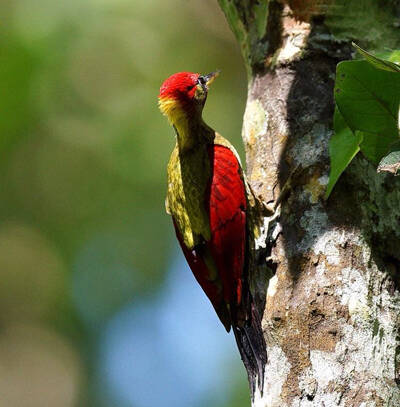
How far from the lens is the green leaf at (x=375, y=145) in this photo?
2.43m

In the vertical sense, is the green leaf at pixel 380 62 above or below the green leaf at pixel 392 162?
above

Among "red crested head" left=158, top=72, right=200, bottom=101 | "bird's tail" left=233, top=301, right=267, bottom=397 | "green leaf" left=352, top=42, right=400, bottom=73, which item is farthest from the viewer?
"red crested head" left=158, top=72, right=200, bottom=101

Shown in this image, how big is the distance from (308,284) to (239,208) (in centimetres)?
99

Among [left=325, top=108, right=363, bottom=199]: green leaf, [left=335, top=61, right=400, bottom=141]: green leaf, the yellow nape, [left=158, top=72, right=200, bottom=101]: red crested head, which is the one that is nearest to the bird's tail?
[left=325, top=108, right=363, bottom=199]: green leaf

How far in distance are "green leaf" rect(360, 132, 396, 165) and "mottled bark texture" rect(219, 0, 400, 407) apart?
46cm

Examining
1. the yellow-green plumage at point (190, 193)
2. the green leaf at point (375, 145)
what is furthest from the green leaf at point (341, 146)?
the yellow-green plumage at point (190, 193)

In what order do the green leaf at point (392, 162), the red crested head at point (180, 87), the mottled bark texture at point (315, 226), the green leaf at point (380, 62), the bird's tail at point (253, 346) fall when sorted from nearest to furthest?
the green leaf at point (392, 162)
the green leaf at point (380, 62)
the mottled bark texture at point (315, 226)
the bird's tail at point (253, 346)
the red crested head at point (180, 87)

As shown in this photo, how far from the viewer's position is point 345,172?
117 inches

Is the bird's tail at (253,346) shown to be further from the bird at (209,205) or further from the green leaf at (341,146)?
the green leaf at (341,146)

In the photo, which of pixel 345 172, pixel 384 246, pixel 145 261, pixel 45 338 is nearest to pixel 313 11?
pixel 345 172

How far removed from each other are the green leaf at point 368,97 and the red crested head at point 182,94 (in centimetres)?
159

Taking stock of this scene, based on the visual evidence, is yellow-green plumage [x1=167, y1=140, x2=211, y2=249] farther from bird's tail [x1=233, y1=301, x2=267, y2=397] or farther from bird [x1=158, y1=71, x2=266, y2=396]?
bird's tail [x1=233, y1=301, x2=267, y2=397]

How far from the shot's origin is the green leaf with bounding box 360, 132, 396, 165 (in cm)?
243

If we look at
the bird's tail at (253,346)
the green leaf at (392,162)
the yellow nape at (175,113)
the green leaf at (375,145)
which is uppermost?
the yellow nape at (175,113)
